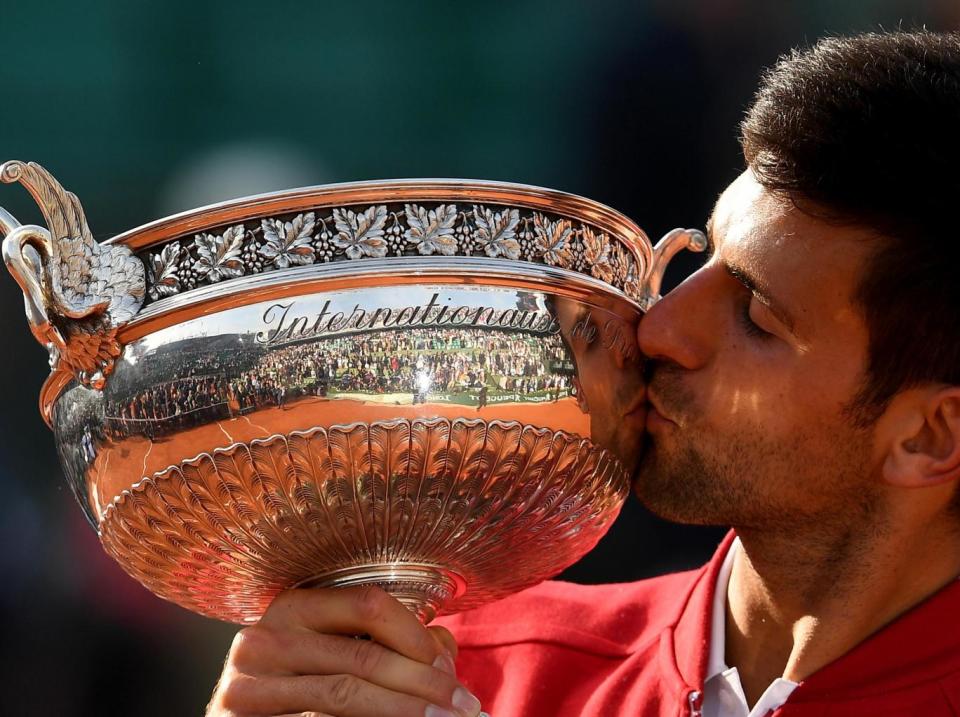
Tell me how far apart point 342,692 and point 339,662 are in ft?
0.14

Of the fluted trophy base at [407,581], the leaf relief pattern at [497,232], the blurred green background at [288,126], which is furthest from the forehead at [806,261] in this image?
the blurred green background at [288,126]

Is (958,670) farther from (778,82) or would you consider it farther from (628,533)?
(628,533)

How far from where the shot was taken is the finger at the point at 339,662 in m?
1.39

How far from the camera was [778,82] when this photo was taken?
1711mm

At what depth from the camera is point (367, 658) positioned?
1.41 m

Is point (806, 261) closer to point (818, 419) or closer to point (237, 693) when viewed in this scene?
point (818, 419)

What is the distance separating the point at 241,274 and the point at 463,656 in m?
0.98

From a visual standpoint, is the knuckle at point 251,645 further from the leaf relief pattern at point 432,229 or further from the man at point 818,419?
the leaf relief pattern at point 432,229

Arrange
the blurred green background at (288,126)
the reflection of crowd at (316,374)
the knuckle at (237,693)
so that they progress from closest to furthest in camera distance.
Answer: the reflection of crowd at (316,374), the knuckle at (237,693), the blurred green background at (288,126)

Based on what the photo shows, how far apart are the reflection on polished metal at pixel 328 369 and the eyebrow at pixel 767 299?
28 centimetres

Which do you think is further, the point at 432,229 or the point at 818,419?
the point at 818,419

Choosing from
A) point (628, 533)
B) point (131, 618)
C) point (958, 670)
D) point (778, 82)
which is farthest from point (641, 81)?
point (958, 670)

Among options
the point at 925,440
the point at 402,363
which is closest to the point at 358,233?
the point at 402,363

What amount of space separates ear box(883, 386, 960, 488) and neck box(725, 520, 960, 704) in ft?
0.33
